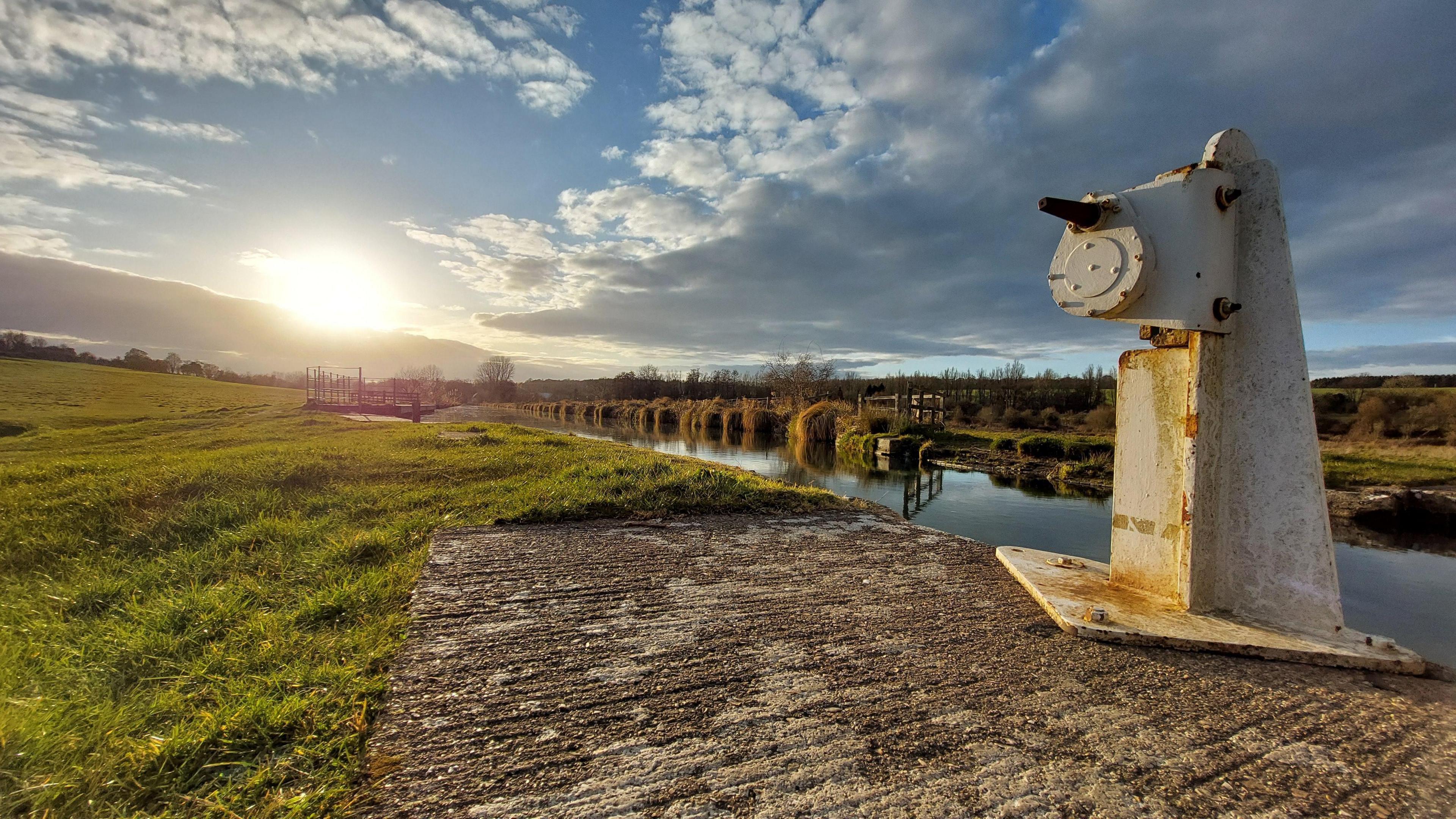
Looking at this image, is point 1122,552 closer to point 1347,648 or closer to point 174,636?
point 1347,648

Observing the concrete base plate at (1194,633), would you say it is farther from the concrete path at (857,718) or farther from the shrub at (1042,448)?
the shrub at (1042,448)

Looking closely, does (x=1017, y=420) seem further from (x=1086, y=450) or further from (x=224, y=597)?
(x=224, y=597)

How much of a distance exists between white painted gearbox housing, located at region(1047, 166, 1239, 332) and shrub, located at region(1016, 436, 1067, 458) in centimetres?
1477

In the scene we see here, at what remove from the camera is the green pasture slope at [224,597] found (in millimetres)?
1441

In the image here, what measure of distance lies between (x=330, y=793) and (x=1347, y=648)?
357 cm

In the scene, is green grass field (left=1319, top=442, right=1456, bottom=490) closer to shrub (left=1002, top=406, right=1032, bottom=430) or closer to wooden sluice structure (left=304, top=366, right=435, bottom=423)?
shrub (left=1002, top=406, right=1032, bottom=430)

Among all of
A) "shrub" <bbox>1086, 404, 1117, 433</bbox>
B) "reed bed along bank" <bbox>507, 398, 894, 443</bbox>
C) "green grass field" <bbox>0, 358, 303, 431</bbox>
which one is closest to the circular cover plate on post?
"green grass field" <bbox>0, 358, 303, 431</bbox>

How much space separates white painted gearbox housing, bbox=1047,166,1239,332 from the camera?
234cm

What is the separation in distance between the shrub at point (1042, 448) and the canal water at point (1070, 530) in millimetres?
3132

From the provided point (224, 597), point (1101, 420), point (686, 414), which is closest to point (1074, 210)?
point (224, 597)

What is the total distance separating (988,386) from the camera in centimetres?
3066

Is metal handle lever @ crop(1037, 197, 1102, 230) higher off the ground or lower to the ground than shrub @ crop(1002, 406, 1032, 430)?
higher

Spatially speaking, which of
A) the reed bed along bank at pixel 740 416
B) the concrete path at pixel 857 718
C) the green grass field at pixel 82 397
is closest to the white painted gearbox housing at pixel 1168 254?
the concrete path at pixel 857 718

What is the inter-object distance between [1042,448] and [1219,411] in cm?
1519
